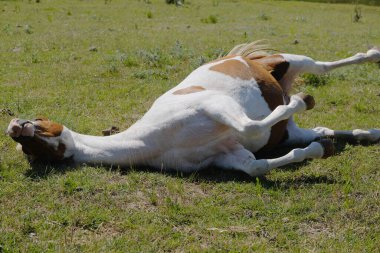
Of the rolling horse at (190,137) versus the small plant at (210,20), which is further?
the small plant at (210,20)

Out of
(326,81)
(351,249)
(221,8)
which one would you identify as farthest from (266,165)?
(221,8)

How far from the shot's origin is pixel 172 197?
4758mm

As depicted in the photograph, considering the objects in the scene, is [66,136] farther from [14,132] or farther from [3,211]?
[3,211]

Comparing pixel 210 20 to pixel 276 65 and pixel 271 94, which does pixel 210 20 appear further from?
pixel 271 94

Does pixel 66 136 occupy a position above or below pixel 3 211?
above

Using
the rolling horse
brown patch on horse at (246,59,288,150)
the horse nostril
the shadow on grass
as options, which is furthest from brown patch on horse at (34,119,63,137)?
brown patch on horse at (246,59,288,150)

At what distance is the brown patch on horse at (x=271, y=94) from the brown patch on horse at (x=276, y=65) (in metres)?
0.39

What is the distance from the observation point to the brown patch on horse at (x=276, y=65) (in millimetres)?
6598

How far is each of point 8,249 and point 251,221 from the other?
6.21ft

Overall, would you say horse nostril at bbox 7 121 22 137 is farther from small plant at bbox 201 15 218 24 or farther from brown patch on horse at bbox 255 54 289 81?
small plant at bbox 201 15 218 24

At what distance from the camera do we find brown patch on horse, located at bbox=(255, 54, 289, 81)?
21.6ft

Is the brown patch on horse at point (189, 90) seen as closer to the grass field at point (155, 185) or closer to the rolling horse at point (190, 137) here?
the rolling horse at point (190, 137)

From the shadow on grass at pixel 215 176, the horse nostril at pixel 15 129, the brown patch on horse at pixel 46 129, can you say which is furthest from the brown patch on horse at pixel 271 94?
the horse nostril at pixel 15 129

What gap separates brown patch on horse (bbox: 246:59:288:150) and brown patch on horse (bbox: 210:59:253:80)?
9 centimetres
